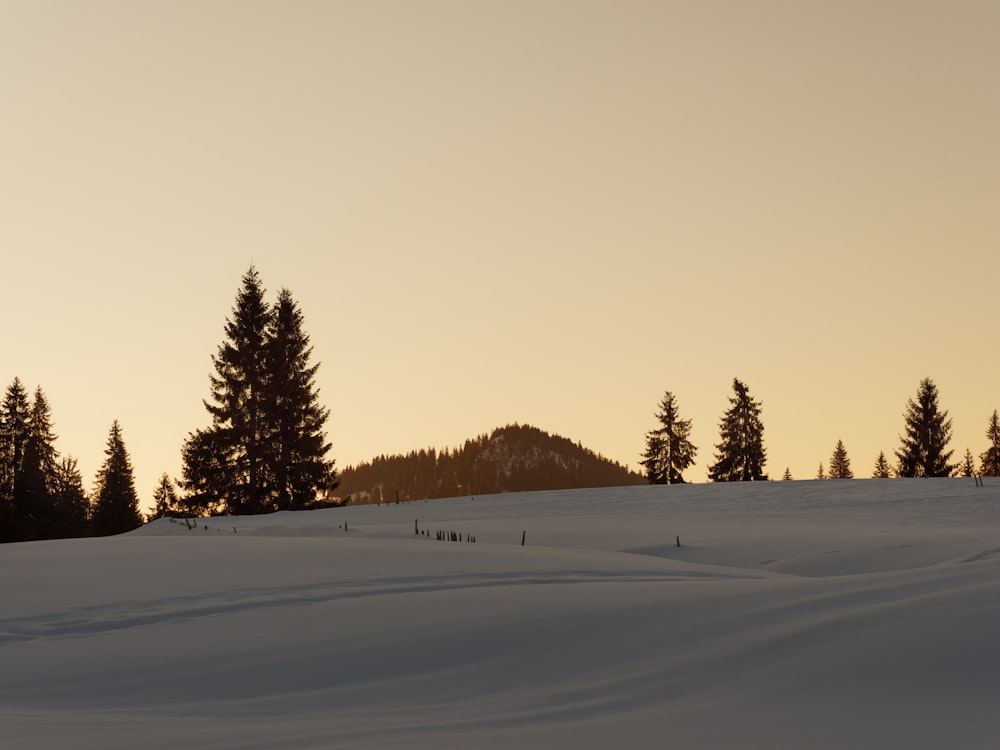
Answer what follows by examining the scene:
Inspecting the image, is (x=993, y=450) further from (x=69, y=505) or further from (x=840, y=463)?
(x=69, y=505)

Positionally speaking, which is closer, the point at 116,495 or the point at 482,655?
the point at 482,655

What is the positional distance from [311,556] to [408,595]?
3.15m

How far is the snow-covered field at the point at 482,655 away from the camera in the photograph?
4.02 m

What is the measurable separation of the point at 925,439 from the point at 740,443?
526 inches

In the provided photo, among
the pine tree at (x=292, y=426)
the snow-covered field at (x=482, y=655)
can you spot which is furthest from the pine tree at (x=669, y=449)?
the snow-covered field at (x=482, y=655)

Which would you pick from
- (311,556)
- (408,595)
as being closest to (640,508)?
(311,556)

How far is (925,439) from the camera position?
6475 cm

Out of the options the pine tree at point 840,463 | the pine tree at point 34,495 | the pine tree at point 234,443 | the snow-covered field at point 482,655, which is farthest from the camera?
the pine tree at point 840,463

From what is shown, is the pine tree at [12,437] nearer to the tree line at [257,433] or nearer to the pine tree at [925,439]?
the tree line at [257,433]

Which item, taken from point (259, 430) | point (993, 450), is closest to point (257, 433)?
point (259, 430)

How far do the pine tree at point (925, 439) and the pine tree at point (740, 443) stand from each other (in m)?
11.1

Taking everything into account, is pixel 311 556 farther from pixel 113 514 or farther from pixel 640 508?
pixel 113 514

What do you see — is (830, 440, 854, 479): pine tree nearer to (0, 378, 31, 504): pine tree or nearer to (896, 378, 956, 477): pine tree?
(896, 378, 956, 477): pine tree

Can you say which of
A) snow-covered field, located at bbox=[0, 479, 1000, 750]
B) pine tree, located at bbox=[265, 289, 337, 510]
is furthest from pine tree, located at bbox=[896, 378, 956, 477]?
snow-covered field, located at bbox=[0, 479, 1000, 750]
